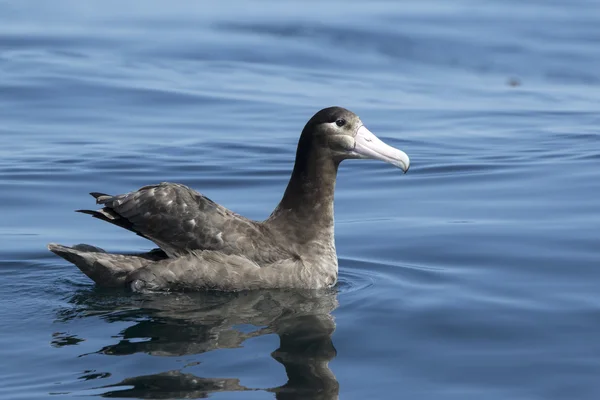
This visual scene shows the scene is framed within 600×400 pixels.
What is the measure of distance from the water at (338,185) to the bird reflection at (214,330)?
3 cm

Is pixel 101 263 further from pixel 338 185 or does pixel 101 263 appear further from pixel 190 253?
pixel 338 185

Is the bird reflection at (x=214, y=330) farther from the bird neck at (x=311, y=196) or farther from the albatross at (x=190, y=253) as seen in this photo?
the bird neck at (x=311, y=196)

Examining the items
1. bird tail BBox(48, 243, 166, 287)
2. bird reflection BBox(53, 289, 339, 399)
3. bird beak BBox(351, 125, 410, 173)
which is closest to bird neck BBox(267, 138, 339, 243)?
bird beak BBox(351, 125, 410, 173)

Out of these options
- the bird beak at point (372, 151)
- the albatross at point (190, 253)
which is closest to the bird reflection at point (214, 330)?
the albatross at point (190, 253)

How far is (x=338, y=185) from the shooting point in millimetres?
15445

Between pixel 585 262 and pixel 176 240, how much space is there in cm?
383

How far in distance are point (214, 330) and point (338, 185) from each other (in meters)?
6.30

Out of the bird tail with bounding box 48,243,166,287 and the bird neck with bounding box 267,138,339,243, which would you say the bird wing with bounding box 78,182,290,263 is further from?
the bird neck with bounding box 267,138,339,243

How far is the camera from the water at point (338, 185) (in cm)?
852

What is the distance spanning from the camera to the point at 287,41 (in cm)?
2703

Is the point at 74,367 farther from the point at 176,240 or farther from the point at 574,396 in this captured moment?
the point at 574,396

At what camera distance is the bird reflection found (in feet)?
26.1

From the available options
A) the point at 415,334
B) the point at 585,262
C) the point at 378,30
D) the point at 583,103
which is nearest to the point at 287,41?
the point at 378,30

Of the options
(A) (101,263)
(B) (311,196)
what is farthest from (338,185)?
(A) (101,263)
